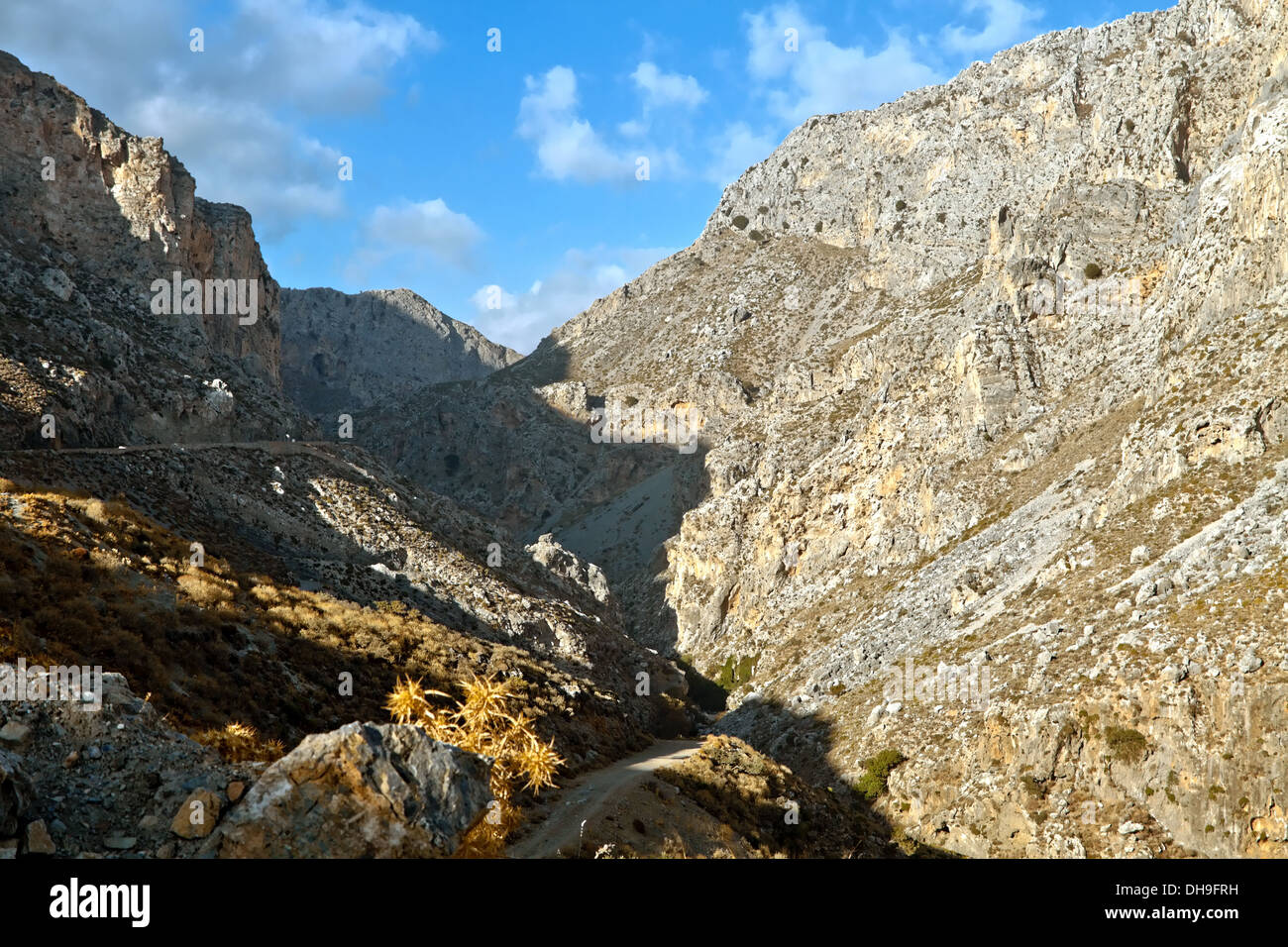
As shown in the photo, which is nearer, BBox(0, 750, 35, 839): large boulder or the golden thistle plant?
BBox(0, 750, 35, 839): large boulder

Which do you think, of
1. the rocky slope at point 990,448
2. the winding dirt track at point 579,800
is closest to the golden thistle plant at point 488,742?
the winding dirt track at point 579,800

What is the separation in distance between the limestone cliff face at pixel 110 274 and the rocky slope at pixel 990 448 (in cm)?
4755

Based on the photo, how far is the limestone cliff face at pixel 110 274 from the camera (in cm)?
5956

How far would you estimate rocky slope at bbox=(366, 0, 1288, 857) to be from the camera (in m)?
41.8

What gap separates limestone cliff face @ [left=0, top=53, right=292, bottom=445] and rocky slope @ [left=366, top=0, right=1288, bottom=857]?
47.6 meters

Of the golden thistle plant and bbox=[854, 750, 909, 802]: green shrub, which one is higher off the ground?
the golden thistle plant

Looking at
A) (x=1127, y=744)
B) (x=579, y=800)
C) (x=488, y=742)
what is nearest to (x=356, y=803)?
(x=488, y=742)

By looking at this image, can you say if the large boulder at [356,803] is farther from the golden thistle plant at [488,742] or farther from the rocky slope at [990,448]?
the rocky slope at [990,448]

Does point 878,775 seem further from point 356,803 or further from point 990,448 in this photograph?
point 356,803

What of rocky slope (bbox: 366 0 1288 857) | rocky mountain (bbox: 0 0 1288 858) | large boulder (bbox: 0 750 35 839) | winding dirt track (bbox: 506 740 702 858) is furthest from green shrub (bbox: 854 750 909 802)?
large boulder (bbox: 0 750 35 839)

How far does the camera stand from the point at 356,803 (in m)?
15.2

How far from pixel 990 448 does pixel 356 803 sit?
72726 millimetres

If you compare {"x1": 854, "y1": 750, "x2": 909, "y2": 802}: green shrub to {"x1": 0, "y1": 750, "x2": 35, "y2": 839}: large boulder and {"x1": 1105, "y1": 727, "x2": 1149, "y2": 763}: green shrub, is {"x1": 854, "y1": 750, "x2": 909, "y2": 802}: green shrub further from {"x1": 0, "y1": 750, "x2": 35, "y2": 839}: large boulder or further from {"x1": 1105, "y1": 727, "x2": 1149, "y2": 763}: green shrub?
{"x1": 0, "y1": 750, "x2": 35, "y2": 839}: large boulder
